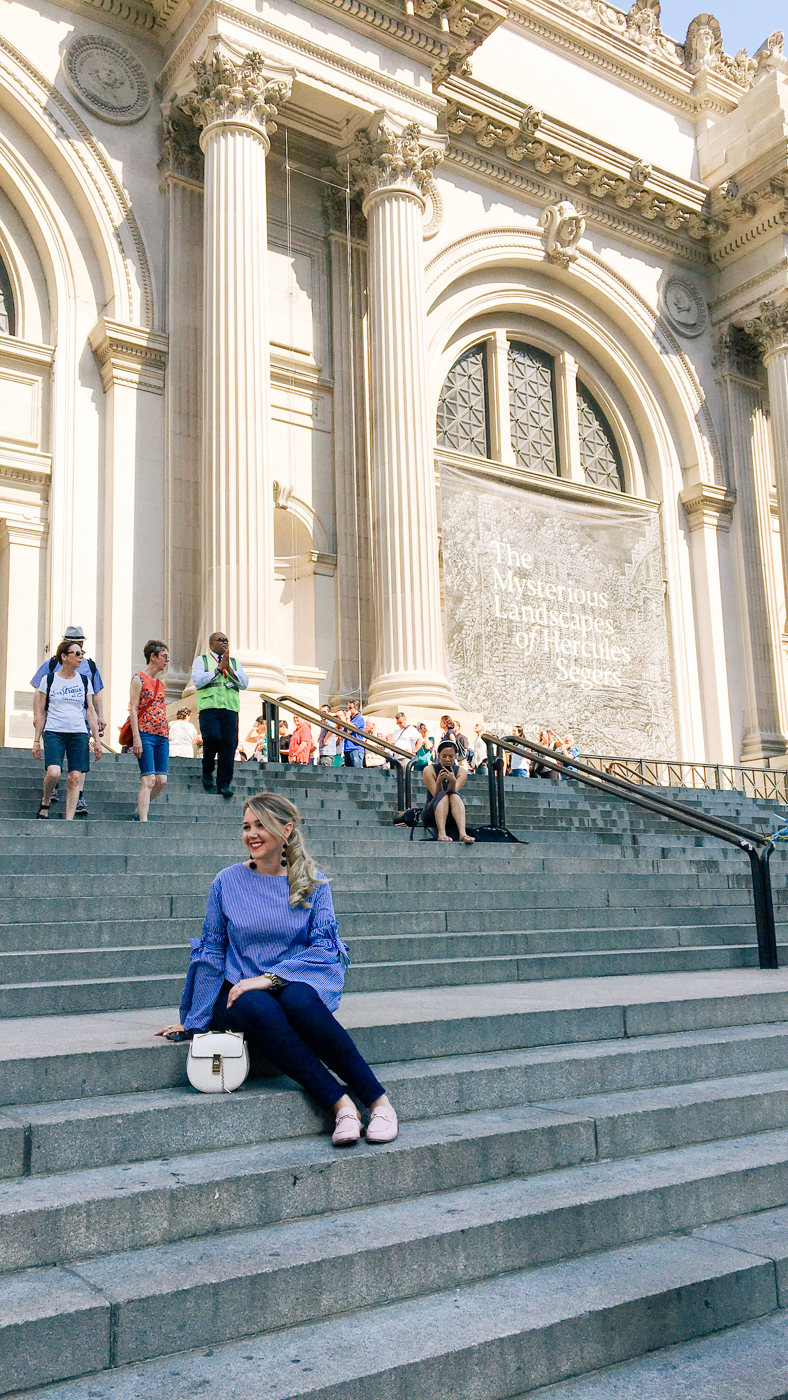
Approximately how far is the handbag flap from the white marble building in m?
11.9

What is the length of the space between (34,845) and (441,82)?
1824 centimetres

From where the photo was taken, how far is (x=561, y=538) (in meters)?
23.5

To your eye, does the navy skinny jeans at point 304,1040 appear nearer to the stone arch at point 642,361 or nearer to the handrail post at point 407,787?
the handrail post at point 407,787

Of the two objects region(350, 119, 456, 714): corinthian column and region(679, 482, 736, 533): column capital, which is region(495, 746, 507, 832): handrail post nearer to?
region(350, 119, 456, 714): corinthian column

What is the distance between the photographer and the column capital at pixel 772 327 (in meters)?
24.8

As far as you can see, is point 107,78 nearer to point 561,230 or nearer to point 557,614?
point 561,230

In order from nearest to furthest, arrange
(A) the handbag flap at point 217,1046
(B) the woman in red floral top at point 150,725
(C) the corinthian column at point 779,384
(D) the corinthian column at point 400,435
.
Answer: (A) the handbag flap at point 217,1046 < (B) the woman in red floral top at point 150,725 < (D) the corinthian column at point 400,435 < (C) the corinthian column at point 779,384

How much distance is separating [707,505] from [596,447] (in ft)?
8.78

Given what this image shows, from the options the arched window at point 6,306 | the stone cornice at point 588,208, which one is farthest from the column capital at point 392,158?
the arched window at point 6,306

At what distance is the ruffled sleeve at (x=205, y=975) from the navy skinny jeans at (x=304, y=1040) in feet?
0.39

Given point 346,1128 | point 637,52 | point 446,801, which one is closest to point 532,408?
point 637,52

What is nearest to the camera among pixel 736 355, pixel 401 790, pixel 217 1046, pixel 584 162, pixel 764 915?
pixel 217 1046

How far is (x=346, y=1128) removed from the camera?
3.77m

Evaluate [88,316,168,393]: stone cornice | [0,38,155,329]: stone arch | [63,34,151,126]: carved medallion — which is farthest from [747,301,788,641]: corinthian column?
[63,34,151,126]: carved medallion
